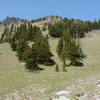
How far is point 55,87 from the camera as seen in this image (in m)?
30.5

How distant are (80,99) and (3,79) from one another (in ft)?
63.3

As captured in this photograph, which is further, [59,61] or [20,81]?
[59,61]

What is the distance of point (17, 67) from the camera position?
55.3 metres

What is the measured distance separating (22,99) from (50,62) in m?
36.3

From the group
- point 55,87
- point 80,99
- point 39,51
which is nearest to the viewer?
point 80,99

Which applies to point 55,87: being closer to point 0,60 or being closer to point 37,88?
point 37,88

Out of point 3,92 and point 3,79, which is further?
point 3,79

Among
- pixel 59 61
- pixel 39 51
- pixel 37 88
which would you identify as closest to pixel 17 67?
pixel 39 51

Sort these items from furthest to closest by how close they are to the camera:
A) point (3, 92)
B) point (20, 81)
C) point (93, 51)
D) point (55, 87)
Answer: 1. point (93, 51)
2. point (20, 81)
3. point (55, 87)
4. point (3, 92)

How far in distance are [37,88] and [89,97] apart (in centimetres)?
1009

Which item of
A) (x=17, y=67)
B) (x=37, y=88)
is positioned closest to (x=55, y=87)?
(x=37, y=88)

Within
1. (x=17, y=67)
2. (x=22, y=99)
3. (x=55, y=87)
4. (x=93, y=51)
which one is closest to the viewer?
(x=22, y=99)

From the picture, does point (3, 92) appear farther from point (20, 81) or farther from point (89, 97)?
point (89, 97)

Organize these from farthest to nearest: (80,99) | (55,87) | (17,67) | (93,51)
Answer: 1. (93,51)
2. (17,67)
3. (55,87)
4. (80,99)
